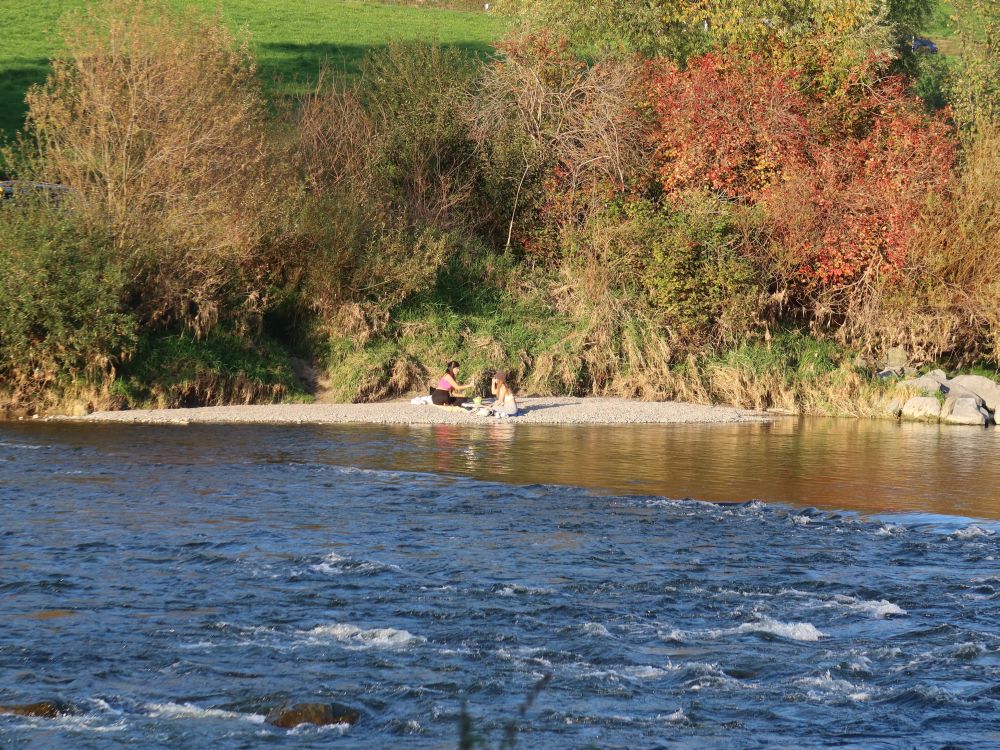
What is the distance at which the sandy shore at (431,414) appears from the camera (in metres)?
21.6

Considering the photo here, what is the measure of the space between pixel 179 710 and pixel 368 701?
4.17ft

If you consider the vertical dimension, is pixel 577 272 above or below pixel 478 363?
above

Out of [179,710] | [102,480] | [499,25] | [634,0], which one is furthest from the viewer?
[499,25]

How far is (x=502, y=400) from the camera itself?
76.2ft

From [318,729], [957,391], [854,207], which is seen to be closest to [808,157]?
[854,207]

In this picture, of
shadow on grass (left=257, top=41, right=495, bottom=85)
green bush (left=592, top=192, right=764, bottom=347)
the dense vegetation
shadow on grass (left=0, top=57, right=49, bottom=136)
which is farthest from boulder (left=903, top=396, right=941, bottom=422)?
shadow on grass (left=0, top=57, right=49, bottom=136)

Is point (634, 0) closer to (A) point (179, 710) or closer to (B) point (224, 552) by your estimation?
(B) point (224, 552)

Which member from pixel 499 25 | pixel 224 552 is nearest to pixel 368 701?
pixel 224 552

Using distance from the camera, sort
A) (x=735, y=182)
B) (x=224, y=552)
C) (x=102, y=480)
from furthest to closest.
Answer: (x=735, y=182)
(x=102, y=480)
(x=224, y=552)

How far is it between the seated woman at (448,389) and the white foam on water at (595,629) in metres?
12.9

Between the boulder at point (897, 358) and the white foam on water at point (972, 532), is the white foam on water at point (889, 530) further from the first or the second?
the boulder at point (897, 358)

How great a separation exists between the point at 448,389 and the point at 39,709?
15148mm

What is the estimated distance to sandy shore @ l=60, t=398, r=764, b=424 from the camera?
21.6 metres

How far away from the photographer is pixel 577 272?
2786 cm
